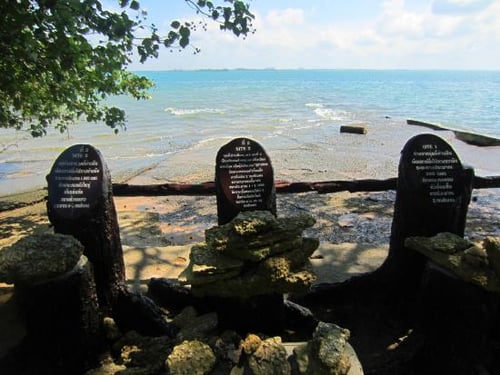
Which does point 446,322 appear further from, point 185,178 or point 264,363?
point 185,178

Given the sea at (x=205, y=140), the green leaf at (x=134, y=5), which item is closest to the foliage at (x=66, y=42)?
the green leaf at (x=134, y=5)

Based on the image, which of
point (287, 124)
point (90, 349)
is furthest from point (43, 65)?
point (287, 124)

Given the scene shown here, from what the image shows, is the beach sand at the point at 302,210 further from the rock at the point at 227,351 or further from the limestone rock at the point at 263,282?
the rock at the point at 227,351

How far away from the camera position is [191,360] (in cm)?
247

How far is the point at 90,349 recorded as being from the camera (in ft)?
10.1

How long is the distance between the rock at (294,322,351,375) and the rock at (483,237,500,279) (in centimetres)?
120

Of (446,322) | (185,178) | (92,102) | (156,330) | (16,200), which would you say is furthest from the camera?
(185,178)

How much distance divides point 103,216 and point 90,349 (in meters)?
1.03

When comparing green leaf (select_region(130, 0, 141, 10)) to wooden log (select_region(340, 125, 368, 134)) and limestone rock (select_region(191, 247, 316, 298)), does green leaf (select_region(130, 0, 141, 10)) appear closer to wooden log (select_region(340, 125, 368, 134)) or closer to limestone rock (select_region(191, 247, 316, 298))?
limestone rock (select_region(191, 247, 316, 298))

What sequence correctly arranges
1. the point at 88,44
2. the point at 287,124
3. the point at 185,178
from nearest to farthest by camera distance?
the point at 88,44, the point at 185,178, the point at 287,124

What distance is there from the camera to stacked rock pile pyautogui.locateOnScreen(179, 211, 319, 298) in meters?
2.97

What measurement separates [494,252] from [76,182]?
10.7ft

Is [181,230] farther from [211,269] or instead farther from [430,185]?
[430,185]

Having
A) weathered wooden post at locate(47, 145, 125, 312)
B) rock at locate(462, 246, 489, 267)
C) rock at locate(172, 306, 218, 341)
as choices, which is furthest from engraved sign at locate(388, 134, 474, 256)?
weathered wooden post at locate(47, 145, 125, 312)
